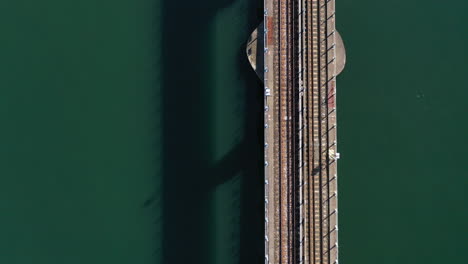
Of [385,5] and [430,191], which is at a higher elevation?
[385,5]

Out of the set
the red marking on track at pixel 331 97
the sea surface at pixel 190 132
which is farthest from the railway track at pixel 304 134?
the sea surface at pixel 190 132

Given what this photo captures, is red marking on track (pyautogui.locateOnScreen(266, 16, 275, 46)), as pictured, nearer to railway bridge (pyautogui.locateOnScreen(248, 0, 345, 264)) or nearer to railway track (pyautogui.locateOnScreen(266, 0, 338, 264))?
railway bridge (pyautogui.locateOnScreen(248, 0, 345, 264))

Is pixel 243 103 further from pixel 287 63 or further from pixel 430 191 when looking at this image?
pixel 430 191

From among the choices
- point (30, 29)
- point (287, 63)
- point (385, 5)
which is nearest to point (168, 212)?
point (287, 63)

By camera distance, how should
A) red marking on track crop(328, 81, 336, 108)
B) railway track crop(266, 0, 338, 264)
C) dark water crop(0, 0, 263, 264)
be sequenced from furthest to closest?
1. dark water crop(0, 0, 263, 264)
2. red marking on track crop(328, 81, 336, 108)
3. railway track crop(266, 0, 338, 264)

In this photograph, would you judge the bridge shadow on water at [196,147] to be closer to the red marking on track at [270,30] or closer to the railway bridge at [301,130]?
the red marking on track at [270,30]

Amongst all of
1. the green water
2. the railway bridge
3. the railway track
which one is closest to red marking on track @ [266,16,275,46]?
the railway bridge

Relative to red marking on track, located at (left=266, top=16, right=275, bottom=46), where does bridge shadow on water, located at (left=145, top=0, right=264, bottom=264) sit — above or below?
below
